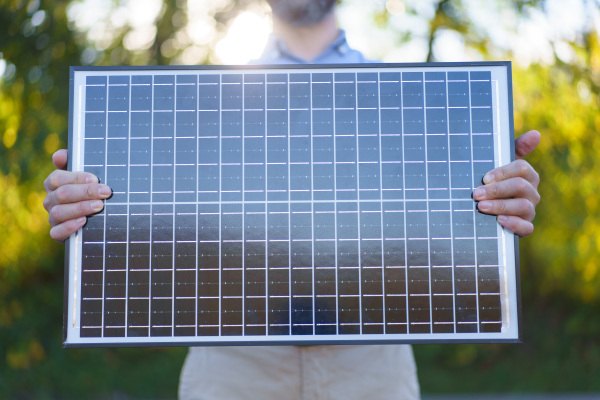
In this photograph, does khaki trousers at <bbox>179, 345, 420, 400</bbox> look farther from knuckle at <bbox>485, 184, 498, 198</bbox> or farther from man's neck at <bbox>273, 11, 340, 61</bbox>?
man's neck at <bbox>273, 11, 340, 61</bbox>

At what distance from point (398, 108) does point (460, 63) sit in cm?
36

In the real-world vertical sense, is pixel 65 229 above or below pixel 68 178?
below

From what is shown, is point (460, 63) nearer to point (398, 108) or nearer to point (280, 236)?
point (398, 108)

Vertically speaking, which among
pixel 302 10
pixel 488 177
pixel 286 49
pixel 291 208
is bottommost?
pixel 291 208

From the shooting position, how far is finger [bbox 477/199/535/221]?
7.17ft

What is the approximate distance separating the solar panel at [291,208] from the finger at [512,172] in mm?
73

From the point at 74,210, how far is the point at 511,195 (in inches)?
76.3

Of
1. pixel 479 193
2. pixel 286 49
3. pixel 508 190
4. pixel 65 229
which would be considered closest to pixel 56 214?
pixel 65 229

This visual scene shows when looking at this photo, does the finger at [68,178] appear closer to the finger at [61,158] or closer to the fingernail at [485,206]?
the finger at [61,158]

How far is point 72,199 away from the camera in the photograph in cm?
220

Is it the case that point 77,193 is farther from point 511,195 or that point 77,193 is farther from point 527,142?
point 527,142

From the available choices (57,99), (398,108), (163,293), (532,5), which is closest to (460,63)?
(398,108)

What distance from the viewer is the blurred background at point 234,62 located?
5625mm

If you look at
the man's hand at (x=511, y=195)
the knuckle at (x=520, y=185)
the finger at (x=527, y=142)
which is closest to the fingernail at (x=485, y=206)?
the man's hand at (x=511, y=195)
